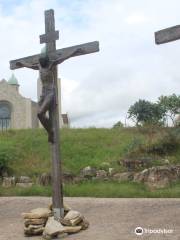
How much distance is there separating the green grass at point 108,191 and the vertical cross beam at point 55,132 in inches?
140

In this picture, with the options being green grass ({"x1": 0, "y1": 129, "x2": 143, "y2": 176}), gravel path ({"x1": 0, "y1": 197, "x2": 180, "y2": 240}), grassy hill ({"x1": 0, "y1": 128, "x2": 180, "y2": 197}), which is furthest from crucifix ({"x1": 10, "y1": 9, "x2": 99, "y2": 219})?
green grass ({"x1": 0, "y1": 129, "x2": 143, "y2": 176})

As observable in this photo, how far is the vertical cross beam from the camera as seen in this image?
9234mm

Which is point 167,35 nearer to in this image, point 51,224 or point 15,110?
point 51,224

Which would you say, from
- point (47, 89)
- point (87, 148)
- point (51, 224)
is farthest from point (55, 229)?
point (87, 148)

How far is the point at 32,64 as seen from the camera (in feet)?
33.8

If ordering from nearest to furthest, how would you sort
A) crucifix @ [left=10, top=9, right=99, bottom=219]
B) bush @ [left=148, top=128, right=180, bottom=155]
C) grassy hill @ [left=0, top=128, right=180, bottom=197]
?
Answer: crucifix @ [left=10, top=9, right=99, bottom=219] < grassy hill @ [left=0, top=128, right=180, bottom=197] < bush @ [left=148, top=128, right=180, bottom=155]

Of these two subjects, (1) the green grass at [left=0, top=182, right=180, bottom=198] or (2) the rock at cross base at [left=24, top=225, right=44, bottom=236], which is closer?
(2) the rock at cross base at [left=24, top=225, right=44, bottom=236]

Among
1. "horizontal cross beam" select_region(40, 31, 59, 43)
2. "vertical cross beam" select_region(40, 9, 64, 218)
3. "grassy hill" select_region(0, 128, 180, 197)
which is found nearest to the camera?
"vertical cross beam" select_region(40, 9, 64, 218)

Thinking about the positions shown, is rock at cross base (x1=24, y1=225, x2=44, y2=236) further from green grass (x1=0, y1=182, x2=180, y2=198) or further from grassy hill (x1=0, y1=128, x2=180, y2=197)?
grassy hill (x1=0, y1=128, x2=180, y2=197)

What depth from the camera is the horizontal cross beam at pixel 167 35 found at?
838 centimetres

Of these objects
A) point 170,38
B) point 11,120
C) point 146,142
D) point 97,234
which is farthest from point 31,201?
point 11,120

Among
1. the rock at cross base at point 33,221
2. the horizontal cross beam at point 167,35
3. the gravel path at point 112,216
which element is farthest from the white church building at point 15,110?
the horizontal cross beam at point 167,35

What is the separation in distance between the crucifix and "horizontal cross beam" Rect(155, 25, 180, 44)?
1.61 meters

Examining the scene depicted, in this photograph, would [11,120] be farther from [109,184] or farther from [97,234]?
[97,234]
